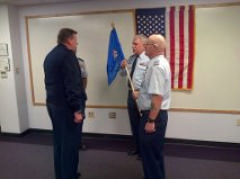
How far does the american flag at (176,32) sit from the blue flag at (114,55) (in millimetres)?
355

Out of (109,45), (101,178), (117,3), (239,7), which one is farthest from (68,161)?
(239,7)

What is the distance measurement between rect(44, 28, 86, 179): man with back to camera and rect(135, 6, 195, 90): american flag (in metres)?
1.53

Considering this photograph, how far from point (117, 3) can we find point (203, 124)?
6.94ft

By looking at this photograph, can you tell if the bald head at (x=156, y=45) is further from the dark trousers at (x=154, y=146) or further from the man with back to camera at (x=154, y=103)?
the dark trousers at (x=154, y=146)

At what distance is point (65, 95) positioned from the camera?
2.46 m

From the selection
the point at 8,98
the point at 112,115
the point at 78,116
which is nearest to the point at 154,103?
the point at 78,116

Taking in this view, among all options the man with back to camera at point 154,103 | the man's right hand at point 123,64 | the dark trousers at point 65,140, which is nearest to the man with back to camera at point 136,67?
the man's right hand at point 123,64

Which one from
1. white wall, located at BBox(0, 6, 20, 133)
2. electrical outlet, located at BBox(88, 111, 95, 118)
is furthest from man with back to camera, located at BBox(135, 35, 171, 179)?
white wall, located at BBox(0, 6, 20, 133)

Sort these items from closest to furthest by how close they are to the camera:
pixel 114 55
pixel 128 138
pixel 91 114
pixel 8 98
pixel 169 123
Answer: pixel 114 55
pixel 169 123
pixel 128 138
pixel 91 114
pixel 8 98

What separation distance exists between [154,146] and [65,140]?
84 centimetres

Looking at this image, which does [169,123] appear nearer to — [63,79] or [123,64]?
[123,64]

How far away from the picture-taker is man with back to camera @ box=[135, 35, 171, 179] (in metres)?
2.24

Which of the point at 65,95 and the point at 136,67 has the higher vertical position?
the point at 136,67

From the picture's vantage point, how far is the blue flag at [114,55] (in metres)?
3.76
